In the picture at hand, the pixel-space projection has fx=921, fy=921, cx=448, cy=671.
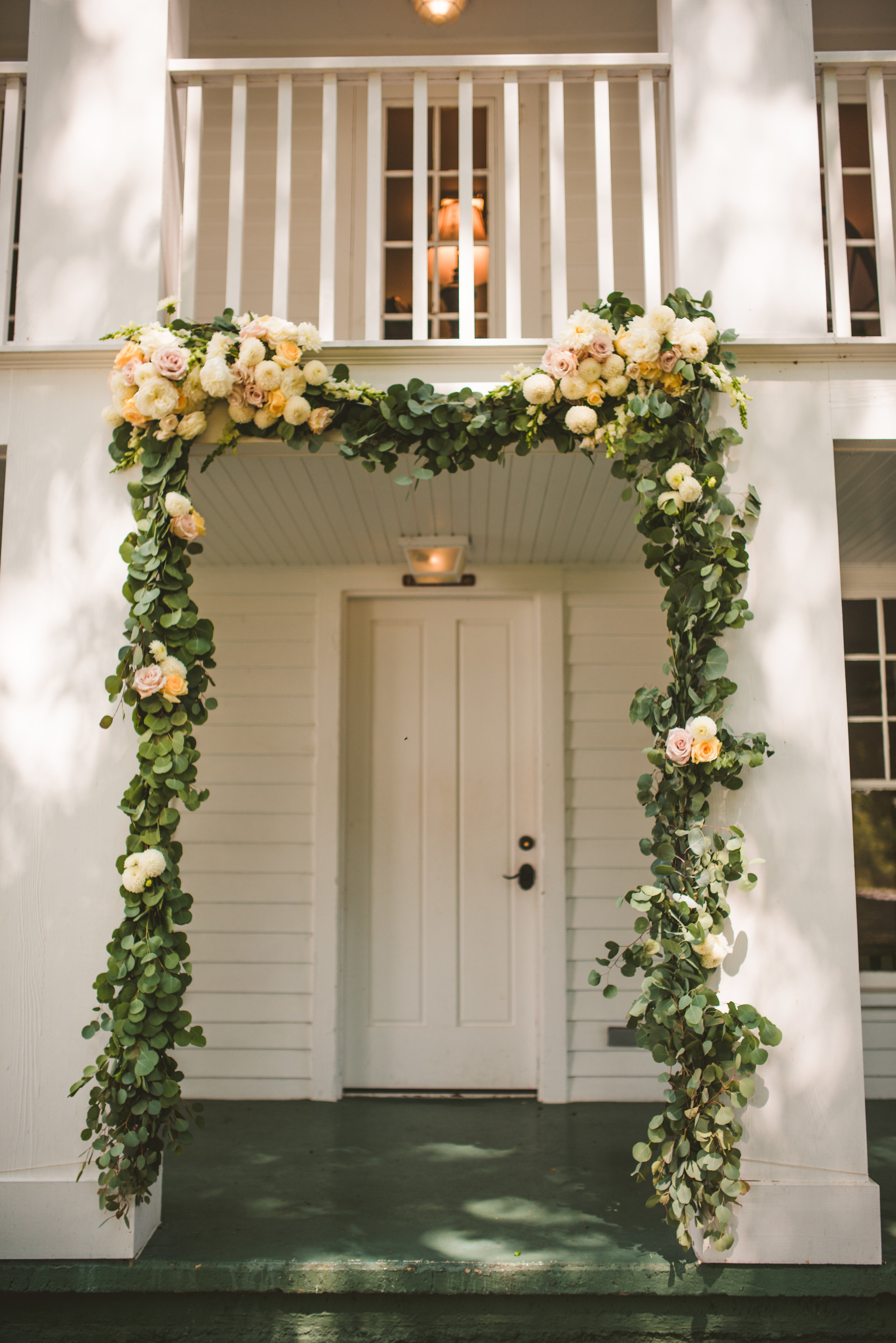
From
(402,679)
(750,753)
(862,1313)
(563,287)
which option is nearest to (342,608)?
(402,679)

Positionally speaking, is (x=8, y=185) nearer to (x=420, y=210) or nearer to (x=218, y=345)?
(x=218, y=345)

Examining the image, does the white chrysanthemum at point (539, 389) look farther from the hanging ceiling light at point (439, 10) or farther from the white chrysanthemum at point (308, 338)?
the hanging ceiling light at point (439, 10)

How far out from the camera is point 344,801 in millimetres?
4340

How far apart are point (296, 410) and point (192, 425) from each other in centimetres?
31

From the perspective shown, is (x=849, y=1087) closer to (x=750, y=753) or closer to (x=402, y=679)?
(x=750, y=753)

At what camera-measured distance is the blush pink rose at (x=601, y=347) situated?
2.68 m

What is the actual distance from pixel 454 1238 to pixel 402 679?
7.79 feet

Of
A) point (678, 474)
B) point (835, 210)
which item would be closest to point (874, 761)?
point (678, 474)

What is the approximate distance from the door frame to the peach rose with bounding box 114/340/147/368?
176 centimetres

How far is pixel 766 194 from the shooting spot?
2.89 metres

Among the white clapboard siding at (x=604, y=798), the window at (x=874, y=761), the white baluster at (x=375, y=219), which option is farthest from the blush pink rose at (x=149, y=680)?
the window at (x=874, y=761)

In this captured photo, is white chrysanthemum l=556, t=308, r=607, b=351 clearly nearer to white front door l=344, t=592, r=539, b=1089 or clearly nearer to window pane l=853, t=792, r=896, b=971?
white front door l=344, t=592, r=539, b=1089

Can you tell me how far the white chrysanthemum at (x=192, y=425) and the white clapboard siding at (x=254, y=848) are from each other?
1680 mm

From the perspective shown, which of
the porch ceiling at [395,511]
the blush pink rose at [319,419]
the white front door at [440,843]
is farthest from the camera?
the white front door at [440,843]
